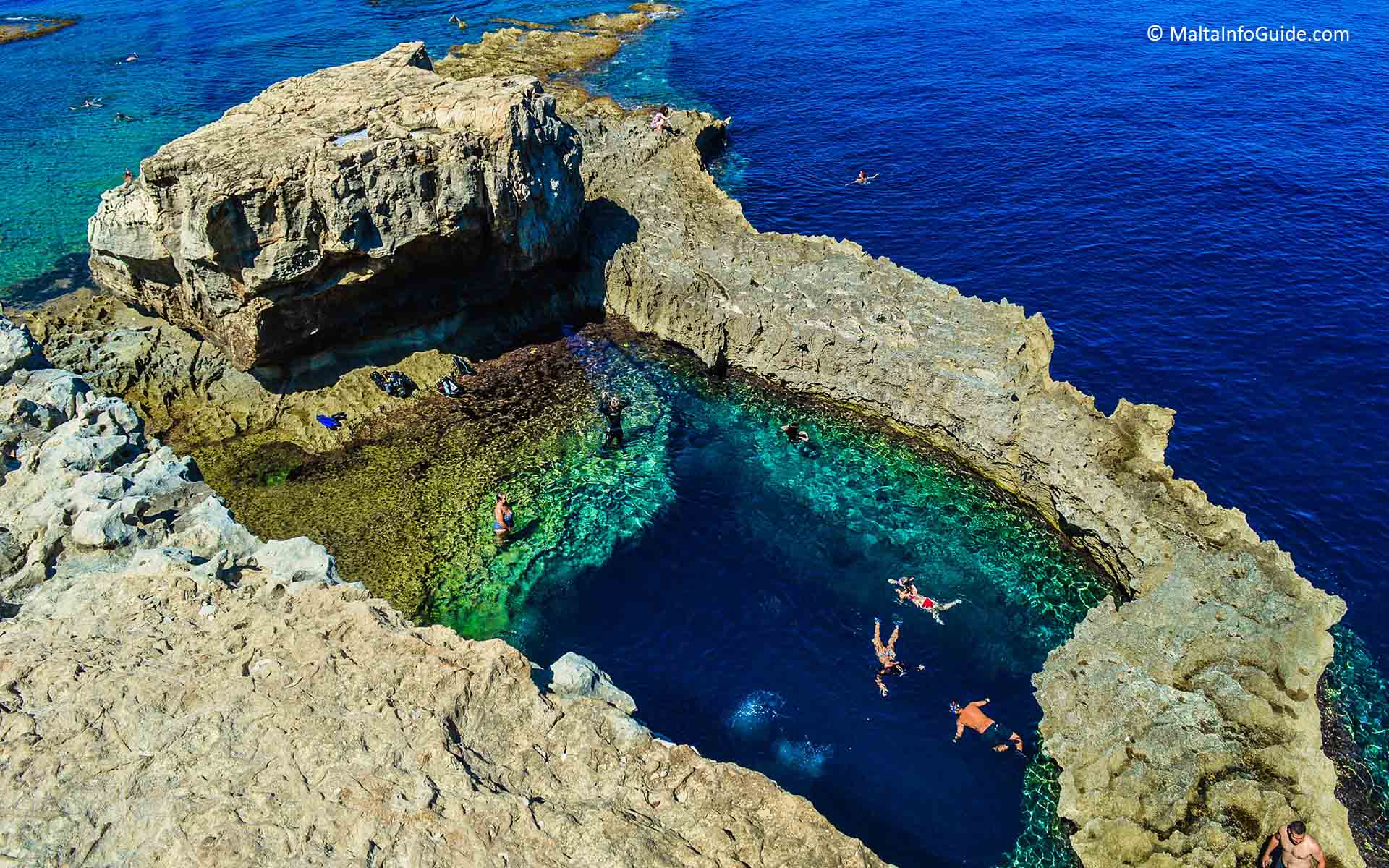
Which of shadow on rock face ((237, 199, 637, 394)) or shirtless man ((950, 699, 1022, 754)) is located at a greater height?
shadow on rock face ((237, 199, 637, 394))

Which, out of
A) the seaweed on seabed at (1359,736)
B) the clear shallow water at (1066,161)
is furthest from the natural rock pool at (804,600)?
the clear shallow water at (1066,161)

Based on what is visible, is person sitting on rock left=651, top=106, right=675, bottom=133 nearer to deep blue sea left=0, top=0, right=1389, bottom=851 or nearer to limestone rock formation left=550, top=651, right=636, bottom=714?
deep blue sea left=0, top=0, right=1389, bottom=851

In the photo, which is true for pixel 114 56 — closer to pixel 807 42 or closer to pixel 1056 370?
pixel 807 42

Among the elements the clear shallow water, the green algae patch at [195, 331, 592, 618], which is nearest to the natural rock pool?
the green algae patch at [195, 331, 592, 618]

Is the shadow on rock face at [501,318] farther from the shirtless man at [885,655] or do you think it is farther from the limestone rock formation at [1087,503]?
the shirtless man at [885,655]

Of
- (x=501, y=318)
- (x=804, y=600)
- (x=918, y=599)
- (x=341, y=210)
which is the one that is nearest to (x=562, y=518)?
(x=804, y=600)

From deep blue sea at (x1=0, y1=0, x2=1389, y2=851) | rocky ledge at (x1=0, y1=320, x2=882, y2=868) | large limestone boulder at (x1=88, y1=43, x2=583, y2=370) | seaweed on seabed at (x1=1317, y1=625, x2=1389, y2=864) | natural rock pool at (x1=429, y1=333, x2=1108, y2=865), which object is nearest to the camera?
rocky ledge at (x1=0, y1=320, x2=882, y2=868)

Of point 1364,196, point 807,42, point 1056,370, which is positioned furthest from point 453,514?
point 807,42
